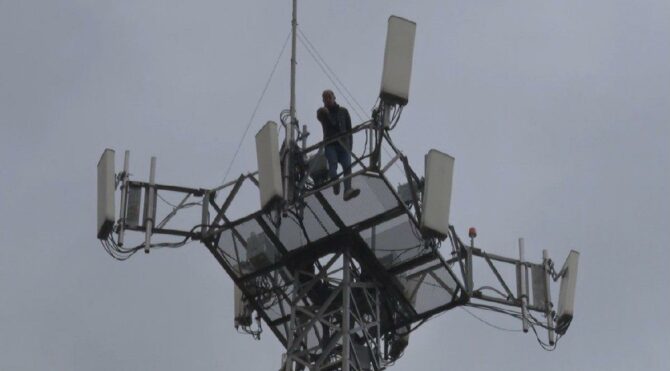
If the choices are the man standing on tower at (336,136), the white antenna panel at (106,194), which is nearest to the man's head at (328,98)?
the man standing on tower at (336,136)

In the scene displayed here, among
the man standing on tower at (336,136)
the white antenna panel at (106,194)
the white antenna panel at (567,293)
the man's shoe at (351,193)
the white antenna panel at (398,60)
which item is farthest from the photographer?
the white antenna panel at (567,293)

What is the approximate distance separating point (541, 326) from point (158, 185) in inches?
269

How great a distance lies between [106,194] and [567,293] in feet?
25.9

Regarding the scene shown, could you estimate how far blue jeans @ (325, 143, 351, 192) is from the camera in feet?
92.2

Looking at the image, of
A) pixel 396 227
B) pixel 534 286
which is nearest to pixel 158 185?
pixel 396 227

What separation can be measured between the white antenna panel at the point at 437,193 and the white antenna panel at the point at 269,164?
2207 millimetres

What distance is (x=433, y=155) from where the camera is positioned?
28.4 m

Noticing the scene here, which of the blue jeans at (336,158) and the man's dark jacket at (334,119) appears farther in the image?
the man's dark jacket at (334,119)

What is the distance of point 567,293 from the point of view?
31297mm

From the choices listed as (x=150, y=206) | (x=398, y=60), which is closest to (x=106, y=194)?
(x=150, y=206)

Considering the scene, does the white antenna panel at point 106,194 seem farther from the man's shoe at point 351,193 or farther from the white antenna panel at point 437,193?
the white antenna panel at point 437,193

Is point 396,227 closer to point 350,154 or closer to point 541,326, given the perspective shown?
point 350,154

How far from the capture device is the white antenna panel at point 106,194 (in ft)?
97.5

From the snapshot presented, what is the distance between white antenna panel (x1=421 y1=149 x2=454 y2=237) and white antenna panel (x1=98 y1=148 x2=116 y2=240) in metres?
5.23
